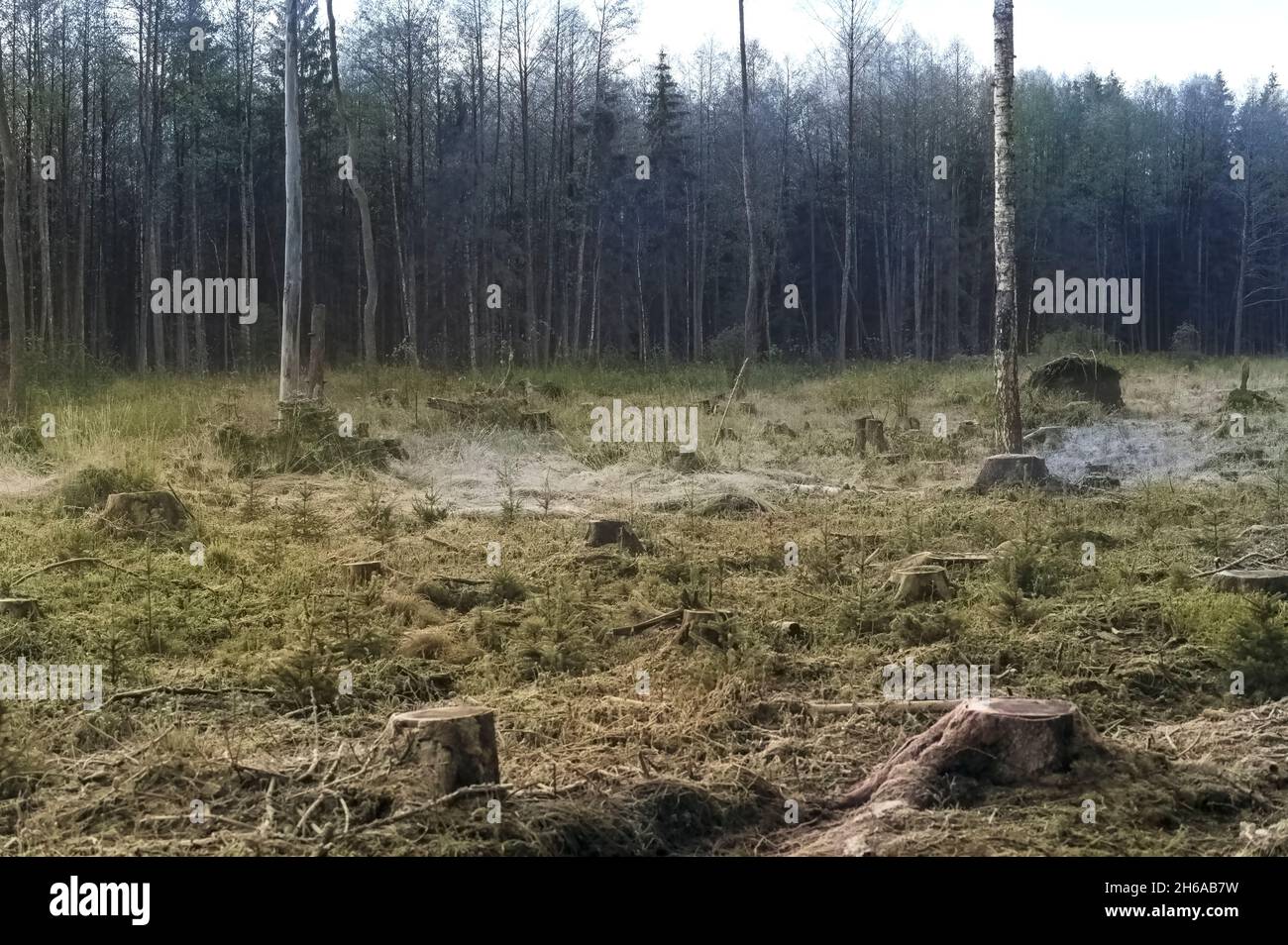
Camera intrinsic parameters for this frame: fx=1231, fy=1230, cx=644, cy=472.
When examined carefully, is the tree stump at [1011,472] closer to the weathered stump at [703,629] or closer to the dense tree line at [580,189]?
the weathered stump at [703,629]

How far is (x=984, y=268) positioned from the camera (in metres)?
44.5

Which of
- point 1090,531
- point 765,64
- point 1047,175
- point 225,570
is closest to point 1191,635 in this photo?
point 1090,531

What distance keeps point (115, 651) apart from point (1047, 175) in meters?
44.0

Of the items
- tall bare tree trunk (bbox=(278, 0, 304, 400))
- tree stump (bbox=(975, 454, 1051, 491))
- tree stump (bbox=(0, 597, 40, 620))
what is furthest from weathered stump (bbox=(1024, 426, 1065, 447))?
tree stump (bbox=(0, 597, 40, 620))

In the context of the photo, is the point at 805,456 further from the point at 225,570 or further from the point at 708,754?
the point at 708,754

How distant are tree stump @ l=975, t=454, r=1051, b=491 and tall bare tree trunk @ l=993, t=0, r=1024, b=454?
123cm

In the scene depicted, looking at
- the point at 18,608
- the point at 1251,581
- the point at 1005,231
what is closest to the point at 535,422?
the point at 1005,231

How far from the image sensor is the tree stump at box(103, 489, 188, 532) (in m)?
9.21

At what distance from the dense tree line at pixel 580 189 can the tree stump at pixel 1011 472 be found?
15460 mm

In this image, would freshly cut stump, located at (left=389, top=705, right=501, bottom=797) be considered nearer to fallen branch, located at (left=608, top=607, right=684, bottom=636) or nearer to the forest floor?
the forest floor

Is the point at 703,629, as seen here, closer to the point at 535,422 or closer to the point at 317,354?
the point at 535,422

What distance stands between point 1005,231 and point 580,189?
22833mm

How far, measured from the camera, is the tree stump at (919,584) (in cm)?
758

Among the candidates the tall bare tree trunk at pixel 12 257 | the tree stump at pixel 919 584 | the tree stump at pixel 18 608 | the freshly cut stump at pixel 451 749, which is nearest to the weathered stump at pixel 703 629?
the tree stump at pixel 919 584
